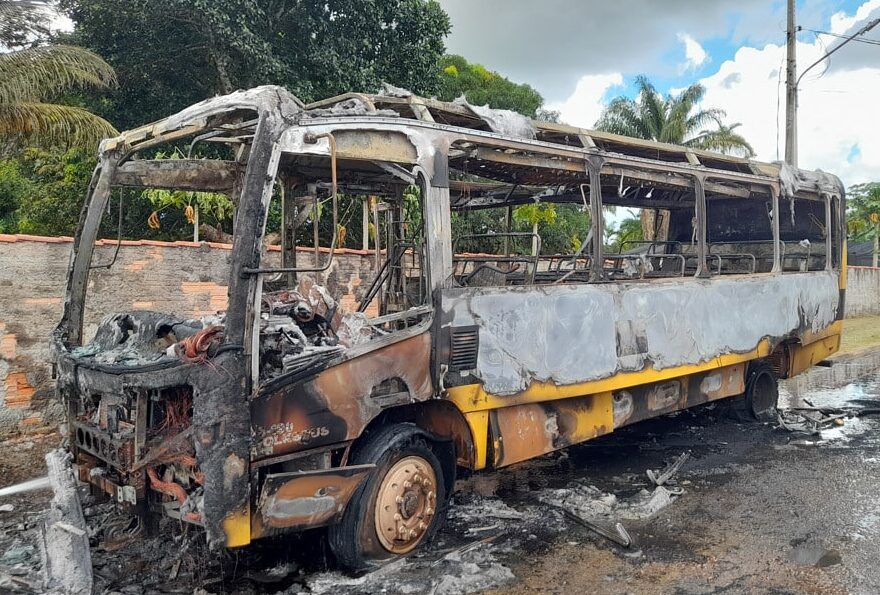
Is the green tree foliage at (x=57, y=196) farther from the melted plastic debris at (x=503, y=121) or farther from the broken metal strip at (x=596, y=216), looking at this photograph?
the broken metal strip at (x=596, y=216)

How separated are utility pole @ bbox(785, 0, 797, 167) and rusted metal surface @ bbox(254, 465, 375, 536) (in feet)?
48.1

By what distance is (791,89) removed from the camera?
15242 millimetres

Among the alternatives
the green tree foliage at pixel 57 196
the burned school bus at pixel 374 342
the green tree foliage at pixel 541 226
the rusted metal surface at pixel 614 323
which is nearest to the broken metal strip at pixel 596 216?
the burned school bus at pixel 374 342

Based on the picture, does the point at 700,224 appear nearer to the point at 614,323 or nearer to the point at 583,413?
the point at 614,323

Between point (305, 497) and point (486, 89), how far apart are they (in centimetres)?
2162

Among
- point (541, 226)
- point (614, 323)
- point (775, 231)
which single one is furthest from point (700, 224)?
point (541, 226)

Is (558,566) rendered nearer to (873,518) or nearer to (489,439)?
(489,439)

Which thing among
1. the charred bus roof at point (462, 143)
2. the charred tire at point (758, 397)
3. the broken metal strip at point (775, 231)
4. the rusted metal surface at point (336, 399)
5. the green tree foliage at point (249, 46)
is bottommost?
the charred tire at point (758, 397)

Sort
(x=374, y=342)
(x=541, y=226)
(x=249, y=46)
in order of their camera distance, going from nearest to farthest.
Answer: (x=374, y=342)
(x=249, y=46)
(x=541, y=226)

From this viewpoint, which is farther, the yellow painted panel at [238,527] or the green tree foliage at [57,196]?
the green tree foliage at [57,196]

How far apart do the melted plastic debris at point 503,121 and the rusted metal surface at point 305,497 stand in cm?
262

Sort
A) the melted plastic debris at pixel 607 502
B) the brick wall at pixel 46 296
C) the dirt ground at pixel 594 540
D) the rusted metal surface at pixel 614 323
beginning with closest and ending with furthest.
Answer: the dirt ground at pixel 594 540 → the rusted metal surface at pixel 614 323 → the melted plastic debris at pixel 607 502 → the brick wall at pixel 46 296

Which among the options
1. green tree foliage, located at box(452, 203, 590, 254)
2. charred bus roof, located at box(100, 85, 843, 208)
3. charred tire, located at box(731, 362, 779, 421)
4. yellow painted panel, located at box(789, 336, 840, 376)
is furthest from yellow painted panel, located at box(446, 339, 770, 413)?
green tree foliage, located at box(452, 203, 590, 254)

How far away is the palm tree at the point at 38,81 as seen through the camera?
8.41m
